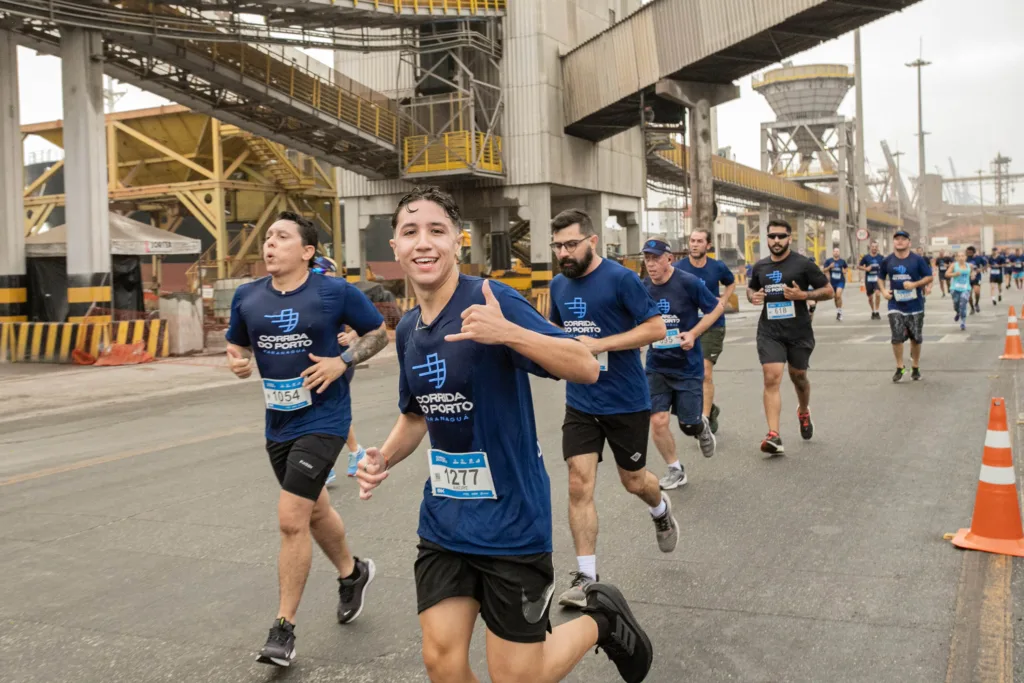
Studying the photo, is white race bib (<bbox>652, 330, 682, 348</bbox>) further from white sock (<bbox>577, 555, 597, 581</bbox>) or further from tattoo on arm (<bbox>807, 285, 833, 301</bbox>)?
white sock (<bbox>577, 555, 597, 581</bbox>)

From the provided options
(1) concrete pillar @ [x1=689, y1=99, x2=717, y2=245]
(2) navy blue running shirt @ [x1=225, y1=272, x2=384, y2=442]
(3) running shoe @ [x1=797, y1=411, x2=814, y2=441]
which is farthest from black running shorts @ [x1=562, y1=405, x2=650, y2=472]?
(1) concrete pillar @ [x1=689, y1=99, x2=717, y2=245]

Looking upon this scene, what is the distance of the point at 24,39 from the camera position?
2016 centimetres

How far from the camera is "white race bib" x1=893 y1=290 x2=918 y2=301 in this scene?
12977mm

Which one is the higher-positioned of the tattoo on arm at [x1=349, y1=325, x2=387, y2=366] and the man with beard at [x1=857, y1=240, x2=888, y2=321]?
the man with beard at [x1=857, y1=240, x2=888, y2=321]

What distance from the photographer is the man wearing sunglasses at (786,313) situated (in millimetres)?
8672

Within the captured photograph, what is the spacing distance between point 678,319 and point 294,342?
3952mm

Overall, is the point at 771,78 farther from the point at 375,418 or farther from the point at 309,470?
the point at 309,470

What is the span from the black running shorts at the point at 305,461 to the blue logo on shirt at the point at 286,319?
57 centimetres

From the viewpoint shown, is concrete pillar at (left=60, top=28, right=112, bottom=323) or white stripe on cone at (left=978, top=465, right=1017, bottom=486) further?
concrete pillar at (left=60, top=28, right=112, bottom=323)

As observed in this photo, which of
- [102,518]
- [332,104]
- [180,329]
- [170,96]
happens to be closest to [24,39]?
[170,96]

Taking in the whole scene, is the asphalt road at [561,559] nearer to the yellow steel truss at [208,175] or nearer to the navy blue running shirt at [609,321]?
the navy blue running shirt at [609,321]

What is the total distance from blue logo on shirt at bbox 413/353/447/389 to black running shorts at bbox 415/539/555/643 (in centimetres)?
52

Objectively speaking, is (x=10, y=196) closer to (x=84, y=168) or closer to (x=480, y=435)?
(x=84, y=168)

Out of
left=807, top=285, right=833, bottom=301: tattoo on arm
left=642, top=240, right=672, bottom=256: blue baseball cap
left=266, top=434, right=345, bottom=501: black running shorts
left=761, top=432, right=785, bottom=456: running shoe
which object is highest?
left=642, top=240, right=672, bottom=256: blue baseball cap
